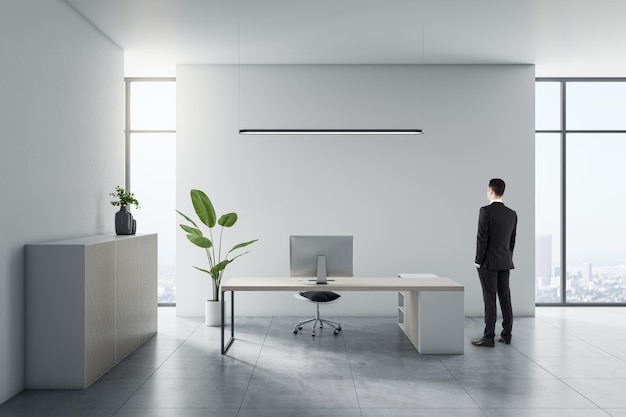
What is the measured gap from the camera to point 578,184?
8.42m

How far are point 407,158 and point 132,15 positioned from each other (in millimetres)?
3919

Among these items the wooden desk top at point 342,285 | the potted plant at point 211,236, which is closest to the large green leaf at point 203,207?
the potted plant at point 211,236

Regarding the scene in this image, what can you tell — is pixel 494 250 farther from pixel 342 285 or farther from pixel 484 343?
pixel 342 285

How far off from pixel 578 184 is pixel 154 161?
615 centimetres

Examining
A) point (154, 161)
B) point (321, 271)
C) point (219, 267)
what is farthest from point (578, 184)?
point (154, 161)

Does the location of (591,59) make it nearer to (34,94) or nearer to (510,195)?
(510,195)

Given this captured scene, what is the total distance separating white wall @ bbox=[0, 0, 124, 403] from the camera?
4.40 meters

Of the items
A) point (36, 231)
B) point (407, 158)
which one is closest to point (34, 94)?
point (36, 231)

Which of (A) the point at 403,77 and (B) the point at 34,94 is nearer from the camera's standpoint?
(B) the point at 34,94

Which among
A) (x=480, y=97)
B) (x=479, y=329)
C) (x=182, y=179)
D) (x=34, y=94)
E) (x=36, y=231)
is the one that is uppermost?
(x=480, y=97)

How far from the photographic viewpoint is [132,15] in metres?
5.91

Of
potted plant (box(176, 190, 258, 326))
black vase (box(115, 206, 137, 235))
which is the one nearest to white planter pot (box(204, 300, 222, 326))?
potted plant (box(176, 190, 258, 326))

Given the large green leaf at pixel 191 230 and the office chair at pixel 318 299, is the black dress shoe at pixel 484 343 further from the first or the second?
the large green leaf at pixel 191 230

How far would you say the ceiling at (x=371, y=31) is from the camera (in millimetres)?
5688
